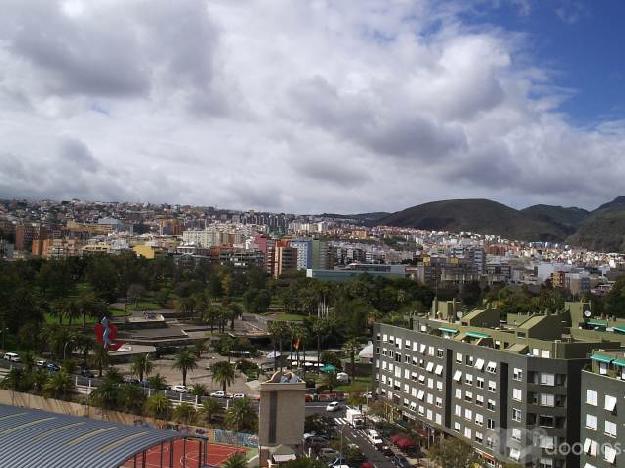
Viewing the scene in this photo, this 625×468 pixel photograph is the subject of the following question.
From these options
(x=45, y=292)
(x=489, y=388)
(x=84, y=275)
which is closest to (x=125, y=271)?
(x=84, y=275)

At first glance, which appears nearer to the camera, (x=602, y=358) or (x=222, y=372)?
(x=602, y=358)

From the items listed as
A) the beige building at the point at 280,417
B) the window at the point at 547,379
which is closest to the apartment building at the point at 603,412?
the window at the point at 547,379

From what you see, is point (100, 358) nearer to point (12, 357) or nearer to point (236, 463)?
point (12, 357)

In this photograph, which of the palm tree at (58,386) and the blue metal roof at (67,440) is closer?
the blue metal roof at (67,440)

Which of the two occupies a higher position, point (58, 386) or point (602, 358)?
point (602, 358)

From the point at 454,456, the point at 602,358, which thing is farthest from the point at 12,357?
the point at 602,358

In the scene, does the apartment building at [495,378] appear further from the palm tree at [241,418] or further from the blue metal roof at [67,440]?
the blue metal roof at [67,440]
